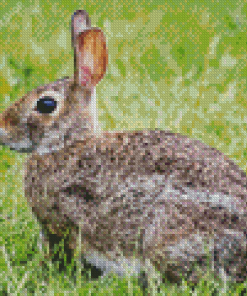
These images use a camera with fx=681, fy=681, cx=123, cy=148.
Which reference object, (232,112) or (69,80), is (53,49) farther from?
(69,80)

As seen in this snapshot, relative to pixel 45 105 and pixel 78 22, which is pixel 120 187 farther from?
pixel 78 22

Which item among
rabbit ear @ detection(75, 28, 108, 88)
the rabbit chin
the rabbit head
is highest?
rabbit ear @ detection(75, 28, 108, 88)

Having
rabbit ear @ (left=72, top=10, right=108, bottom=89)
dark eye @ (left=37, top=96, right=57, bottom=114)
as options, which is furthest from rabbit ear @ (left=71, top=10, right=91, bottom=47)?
dark eye @ (left=37, top=96, right=57, bottom=114)

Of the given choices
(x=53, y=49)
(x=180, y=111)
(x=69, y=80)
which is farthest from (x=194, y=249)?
(x=53, y=49)

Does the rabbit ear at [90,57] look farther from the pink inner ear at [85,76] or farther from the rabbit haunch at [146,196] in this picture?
the rabbit haunch at [146,196]

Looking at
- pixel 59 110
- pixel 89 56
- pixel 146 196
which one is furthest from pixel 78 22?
pixel 146 196

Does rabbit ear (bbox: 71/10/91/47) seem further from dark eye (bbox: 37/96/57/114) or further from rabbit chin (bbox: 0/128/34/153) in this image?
rabbit chin (bbox: 0/128/34/153)

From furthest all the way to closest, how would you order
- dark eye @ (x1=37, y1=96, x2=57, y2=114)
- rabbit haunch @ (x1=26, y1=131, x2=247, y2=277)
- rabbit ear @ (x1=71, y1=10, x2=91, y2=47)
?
rabbit ear @ (x1=71, y1=10, x2=91, y2=47) → dark eye @ (x1=37, y1=96, x2=57, y2=114) → rabbit haunch @ (x1=26, y1=131, x2=247, y2=277)
